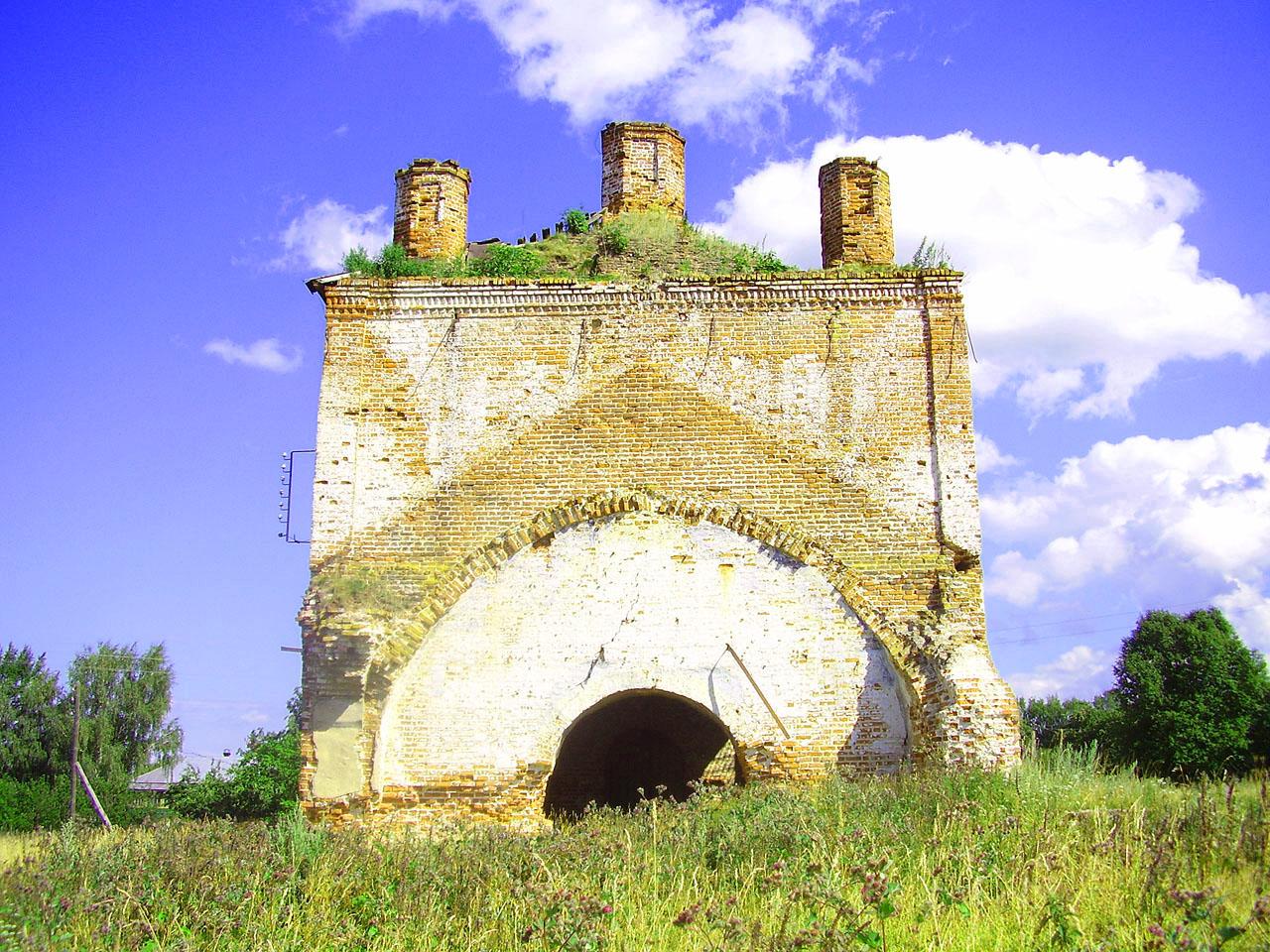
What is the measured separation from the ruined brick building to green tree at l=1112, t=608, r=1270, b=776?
17867 mm

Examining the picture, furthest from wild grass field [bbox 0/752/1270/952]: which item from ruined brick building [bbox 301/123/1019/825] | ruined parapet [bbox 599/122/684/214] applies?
ruined parapet [bbox 599/122/684/214]

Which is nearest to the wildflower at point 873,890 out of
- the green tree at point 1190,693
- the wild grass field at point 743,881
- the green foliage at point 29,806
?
the wild grass field at point 743,881

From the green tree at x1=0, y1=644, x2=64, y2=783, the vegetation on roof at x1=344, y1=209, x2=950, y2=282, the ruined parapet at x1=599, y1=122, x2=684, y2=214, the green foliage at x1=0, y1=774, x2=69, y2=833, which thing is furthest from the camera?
the green tree at x1=0, y1=644, x2=64, y2=783

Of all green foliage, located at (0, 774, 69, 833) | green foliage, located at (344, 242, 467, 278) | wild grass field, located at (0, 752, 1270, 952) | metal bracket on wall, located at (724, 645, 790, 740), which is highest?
green foliage, located at (344, 242, 467, 278)

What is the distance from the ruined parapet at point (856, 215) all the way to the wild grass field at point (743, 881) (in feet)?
19.0

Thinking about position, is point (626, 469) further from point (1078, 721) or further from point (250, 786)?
point (1078, 721)

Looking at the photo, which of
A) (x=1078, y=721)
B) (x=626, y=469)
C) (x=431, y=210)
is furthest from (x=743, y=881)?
(x=1078, y=721)

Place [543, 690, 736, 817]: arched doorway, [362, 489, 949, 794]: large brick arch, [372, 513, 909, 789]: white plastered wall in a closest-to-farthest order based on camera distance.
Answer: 1. [362, 489, 949, 794]: large brick arch
2. [372, 513, 909, 789]: white plastered wall
3. [543, 690, 736, 817]: arched doorway

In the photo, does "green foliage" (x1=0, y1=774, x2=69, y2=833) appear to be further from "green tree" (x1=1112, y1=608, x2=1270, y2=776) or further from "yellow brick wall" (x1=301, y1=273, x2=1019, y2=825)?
"green tree" (x1=1112, y1=608, x2=1270, y2=776)

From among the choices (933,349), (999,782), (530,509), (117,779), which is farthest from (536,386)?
(117,779)

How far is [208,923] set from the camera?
578 centimetres

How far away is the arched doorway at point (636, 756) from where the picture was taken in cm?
1280

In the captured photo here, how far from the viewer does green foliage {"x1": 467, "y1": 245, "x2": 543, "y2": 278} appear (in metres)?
11.2

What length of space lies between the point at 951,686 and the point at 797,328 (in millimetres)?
3806
